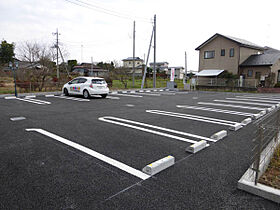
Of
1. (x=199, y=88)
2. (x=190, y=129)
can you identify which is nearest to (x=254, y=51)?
(x=199, y=88)

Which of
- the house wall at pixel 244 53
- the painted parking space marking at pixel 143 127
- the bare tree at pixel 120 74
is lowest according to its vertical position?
the painted parking space marking at pixel 143 127

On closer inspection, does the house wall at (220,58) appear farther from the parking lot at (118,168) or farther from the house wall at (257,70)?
the parking lot at (118,168)

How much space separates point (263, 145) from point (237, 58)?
22674mm

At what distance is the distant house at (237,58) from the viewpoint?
2117cm

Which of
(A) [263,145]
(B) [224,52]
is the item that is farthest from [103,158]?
(B) [224,52]

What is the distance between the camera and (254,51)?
24.3 metres

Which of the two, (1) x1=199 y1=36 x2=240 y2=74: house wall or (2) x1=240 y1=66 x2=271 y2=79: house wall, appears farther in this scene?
(1) x1=199 y1=36 x2=240 y2=74: house wall

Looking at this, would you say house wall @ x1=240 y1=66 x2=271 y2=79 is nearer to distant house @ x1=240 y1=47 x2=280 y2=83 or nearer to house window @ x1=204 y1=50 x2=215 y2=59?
distant house @ x1=240 y1=47 x2=280 y2=83

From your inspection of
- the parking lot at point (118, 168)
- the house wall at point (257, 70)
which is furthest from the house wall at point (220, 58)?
the parking lot at point (118, 168)

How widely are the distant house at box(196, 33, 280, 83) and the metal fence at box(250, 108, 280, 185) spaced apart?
20.4 metres

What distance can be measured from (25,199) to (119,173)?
43.3 inches

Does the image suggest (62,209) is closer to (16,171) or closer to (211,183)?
(16,171)

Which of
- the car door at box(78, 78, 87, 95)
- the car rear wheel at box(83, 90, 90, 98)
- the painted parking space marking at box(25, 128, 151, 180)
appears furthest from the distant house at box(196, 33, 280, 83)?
the painted parking space marking at box(25, 128, 151, 180)

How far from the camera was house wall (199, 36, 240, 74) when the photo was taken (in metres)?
22.6
